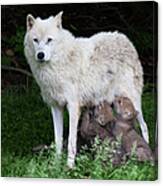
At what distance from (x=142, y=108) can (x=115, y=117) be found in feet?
0.41

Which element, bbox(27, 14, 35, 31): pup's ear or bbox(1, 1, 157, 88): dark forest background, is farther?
bbox(27, 14, 35, 31): pup's ear

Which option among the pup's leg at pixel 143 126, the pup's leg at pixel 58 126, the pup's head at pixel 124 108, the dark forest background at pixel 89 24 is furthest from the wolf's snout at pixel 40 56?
the pup's leg at pixel 143 126

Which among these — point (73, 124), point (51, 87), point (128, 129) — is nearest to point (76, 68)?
point (51, 87)

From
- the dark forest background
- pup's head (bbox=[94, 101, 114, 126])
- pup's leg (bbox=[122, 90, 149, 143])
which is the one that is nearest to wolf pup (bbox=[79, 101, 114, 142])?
pup's head (bbox=[94, 101, 114, 126])

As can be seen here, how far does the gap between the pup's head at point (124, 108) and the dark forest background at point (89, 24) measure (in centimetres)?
14

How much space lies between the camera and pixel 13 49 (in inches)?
132

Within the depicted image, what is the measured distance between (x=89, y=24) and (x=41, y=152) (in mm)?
590

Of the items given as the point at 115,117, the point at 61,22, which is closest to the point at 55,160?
the point at 115,117

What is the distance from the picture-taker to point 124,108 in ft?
10.6

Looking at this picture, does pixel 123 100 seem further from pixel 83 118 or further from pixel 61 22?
pixel 61 22

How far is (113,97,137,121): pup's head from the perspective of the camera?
10.6 feet

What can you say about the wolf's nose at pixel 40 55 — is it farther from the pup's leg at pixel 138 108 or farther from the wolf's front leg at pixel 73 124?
the pup's leg at pixel 138 108

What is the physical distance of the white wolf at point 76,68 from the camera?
128 inches

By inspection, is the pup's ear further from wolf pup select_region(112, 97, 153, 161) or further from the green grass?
wolf pup select_region(112, 97, 153, 161)
